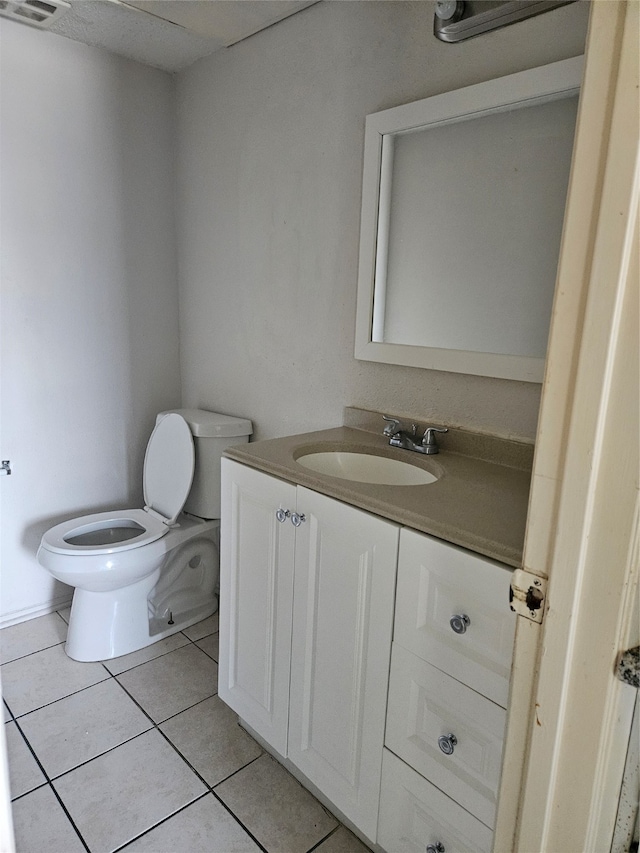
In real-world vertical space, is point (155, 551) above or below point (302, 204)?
below

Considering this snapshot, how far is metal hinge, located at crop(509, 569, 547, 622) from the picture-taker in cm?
62

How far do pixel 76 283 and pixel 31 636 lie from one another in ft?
4.48

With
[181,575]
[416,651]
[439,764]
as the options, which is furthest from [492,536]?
[181,575]

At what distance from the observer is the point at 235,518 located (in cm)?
157

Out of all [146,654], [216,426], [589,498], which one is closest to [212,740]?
[146,654]

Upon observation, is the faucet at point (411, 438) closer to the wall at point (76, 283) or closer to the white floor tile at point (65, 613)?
the wall at point (76, 283)

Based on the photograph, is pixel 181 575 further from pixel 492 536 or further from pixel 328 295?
pixel 492 536

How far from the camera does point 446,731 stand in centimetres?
110

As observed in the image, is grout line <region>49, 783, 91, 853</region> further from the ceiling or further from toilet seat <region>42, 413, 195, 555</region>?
the ceiling

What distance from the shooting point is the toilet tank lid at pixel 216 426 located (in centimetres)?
214

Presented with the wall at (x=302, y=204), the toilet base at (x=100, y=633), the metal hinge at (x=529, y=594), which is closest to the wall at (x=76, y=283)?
the wall at (x=302, y=204)

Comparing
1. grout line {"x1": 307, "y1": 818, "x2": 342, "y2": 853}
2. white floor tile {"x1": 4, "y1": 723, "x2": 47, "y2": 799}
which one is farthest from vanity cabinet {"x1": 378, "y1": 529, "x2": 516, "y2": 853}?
white floor tile {"x1": 4, "y1": 723, "x2": 47, "y2": 799}

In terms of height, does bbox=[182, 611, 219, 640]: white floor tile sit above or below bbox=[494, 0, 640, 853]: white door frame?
below

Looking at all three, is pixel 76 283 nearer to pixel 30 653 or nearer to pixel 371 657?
pixel 30 653
